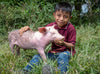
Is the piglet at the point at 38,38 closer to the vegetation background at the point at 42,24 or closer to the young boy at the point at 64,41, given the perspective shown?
the young boy at the point at 64,41

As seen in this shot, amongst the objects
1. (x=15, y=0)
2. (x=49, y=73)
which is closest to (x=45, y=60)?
(x=49, y=73)

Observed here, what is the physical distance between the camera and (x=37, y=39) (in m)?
2.56

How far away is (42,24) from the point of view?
4867mm

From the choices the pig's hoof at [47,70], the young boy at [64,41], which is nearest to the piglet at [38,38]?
the young boy at [64,41]

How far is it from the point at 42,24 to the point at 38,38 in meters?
2.35

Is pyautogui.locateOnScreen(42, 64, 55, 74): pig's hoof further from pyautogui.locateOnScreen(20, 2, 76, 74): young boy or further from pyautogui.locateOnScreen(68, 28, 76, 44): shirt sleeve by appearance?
pyautogui.locateOnScreen(68, 28, 76, 44): shirt sleeve

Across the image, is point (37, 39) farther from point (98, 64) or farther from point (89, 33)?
point (89, 33)

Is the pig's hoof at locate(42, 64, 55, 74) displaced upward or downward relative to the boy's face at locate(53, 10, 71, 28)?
downward

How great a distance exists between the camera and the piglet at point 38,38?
2494 millimetres

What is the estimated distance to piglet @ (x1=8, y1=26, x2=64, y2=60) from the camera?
98.2 inches

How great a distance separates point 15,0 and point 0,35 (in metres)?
1.69

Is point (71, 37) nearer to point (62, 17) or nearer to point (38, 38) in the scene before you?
point (62, 17)

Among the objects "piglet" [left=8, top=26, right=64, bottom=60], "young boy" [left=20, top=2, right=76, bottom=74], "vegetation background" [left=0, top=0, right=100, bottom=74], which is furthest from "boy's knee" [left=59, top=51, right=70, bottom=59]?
"piglet" [left=8, top=26, right=64, bottom=60]

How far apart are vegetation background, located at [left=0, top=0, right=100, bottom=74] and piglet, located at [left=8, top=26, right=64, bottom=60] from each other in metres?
0.27
